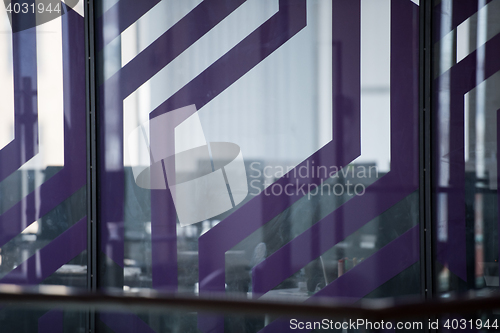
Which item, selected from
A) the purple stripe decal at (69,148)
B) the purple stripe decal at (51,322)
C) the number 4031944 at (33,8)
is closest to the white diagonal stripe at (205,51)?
the purple stripe decal at (69,148)

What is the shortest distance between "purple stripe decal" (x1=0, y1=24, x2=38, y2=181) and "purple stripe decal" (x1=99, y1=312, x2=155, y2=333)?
1.16 metres

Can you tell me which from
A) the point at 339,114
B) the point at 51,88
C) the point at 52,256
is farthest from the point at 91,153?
the point at 339,114

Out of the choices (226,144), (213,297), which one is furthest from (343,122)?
(213,297)

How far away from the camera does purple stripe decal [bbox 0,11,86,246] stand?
3.17 metres

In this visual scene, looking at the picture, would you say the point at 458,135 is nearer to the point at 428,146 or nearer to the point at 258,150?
the point at 428,146

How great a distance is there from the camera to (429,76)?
3.00 meters

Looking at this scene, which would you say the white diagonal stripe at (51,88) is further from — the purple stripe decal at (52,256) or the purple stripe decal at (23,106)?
the purple stripe decal at (52,256)

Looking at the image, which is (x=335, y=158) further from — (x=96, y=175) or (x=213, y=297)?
(x=213, y=297)

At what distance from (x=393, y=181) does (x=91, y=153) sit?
6.40 feet

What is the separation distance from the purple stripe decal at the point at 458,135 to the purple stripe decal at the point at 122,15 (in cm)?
193

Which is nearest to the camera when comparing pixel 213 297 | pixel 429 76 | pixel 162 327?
pixel 213 297

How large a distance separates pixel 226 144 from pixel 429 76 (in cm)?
133

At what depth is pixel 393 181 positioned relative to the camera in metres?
3.04

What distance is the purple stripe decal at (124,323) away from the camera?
3.20 metres
